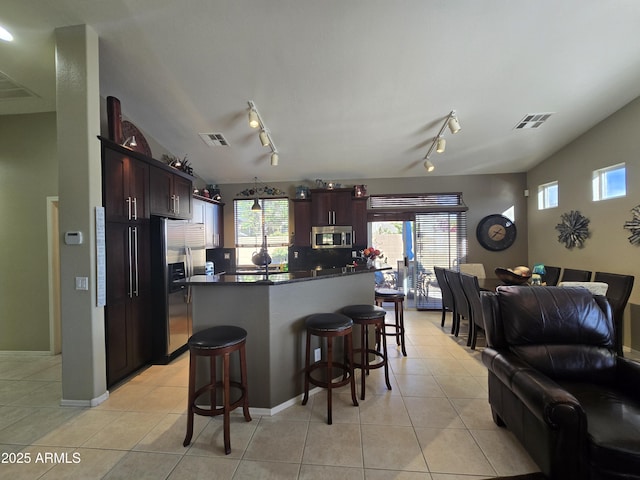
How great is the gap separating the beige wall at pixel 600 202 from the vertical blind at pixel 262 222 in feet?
16.0

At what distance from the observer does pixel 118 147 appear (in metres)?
2.68

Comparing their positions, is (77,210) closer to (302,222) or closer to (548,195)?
(302,222)

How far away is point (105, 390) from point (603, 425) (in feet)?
11.8

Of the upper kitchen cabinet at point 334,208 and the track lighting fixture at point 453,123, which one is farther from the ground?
the track lighting fixture at point 453,123

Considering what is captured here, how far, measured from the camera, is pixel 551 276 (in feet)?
13.8

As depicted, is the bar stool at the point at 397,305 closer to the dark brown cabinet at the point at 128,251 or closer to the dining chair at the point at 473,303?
the dining chair at the point at 473,303

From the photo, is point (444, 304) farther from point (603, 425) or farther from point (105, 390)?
point (105, 390)

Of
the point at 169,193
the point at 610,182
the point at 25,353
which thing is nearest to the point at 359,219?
the point at 169,193

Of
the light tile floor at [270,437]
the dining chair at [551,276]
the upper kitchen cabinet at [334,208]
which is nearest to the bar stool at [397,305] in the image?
the light tile floor at [270,437]

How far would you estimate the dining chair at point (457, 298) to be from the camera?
3703 mm

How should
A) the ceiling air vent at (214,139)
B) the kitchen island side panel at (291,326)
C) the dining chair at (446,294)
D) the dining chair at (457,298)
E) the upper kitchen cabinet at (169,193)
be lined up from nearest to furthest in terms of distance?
the kitchen island side panel at (291,326) < the upper kitchen cabinet at (169,193) < the dining chair at (457,298) < the ceiling air vent at (214,139) < the dining chair at (446,294)

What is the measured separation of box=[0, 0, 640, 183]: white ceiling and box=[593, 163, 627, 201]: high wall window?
0.73 metres

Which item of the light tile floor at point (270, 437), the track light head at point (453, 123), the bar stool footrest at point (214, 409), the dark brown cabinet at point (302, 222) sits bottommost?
the light tile floor at point (270, 437)

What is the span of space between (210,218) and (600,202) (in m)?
6.27
